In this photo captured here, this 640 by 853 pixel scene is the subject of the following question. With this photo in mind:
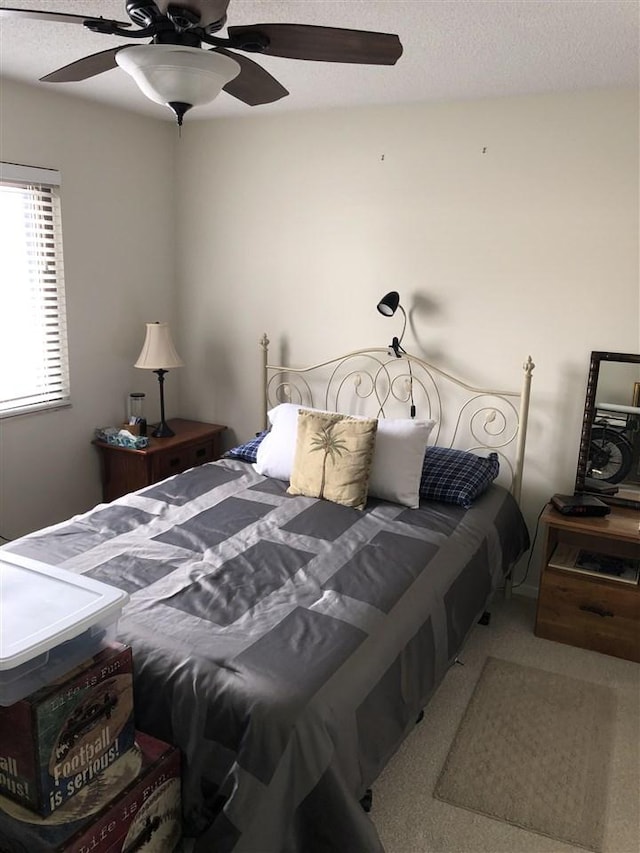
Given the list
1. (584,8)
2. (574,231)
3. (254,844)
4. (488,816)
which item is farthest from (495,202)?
(254,844)

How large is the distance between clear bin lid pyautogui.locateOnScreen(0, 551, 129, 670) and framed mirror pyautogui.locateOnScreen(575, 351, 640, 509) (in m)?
2.24

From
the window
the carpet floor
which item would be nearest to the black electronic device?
the carpet floor

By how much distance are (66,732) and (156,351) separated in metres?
2.44

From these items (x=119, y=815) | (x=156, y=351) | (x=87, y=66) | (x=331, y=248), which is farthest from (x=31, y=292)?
(x=119, y=815)

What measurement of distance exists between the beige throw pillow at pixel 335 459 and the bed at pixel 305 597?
0.02 m

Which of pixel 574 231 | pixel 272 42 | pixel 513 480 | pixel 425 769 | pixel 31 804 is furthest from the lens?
pixel 513 480

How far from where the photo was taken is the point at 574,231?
3037mm

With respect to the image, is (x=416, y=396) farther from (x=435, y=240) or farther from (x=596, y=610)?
(x=596, y=610)

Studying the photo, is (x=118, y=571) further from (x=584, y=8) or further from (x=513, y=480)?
(x=584, y=8)

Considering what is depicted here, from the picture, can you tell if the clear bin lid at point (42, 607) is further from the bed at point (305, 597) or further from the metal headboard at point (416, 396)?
the metal headboard at point (416, 396)

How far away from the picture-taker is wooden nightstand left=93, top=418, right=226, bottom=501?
3.58 m

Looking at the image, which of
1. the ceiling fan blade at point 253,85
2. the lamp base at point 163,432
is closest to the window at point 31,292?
the lamp base at point 163,432

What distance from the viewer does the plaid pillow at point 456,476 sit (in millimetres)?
2975

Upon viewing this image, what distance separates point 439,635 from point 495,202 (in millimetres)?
2014
